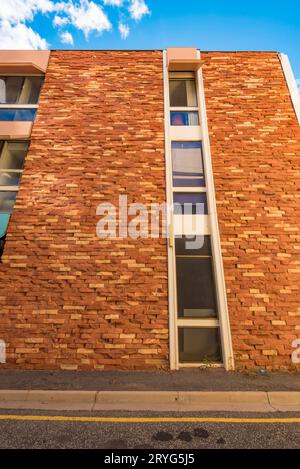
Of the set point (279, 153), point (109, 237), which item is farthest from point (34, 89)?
point (279, 153)

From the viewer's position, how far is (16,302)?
616 centimetres

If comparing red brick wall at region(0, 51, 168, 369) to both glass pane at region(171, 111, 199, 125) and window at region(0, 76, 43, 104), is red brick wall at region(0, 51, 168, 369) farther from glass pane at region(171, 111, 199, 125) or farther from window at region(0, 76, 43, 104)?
window at region(0, 76, 43, 104)

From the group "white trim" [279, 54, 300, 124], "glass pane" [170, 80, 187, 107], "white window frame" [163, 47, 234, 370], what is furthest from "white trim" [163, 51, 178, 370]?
"white trim" [279, 54, 300, 124]

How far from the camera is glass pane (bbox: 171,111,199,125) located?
28.5ft

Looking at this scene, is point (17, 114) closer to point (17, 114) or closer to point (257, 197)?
point (17, 114)

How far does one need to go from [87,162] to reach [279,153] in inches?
232

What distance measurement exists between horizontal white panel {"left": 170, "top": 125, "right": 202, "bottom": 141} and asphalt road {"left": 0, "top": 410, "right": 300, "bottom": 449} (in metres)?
7.42

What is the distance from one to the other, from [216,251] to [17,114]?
8.16 m

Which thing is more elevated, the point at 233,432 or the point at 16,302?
the point at 16,302

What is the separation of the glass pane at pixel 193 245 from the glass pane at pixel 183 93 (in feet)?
16.9

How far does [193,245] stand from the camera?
6.91m

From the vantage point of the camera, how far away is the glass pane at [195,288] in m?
6.32

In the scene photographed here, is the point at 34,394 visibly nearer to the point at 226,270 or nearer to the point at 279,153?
the point at 226,270

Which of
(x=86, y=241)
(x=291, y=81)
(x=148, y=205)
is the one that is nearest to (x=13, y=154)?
(x=86, y=241)
